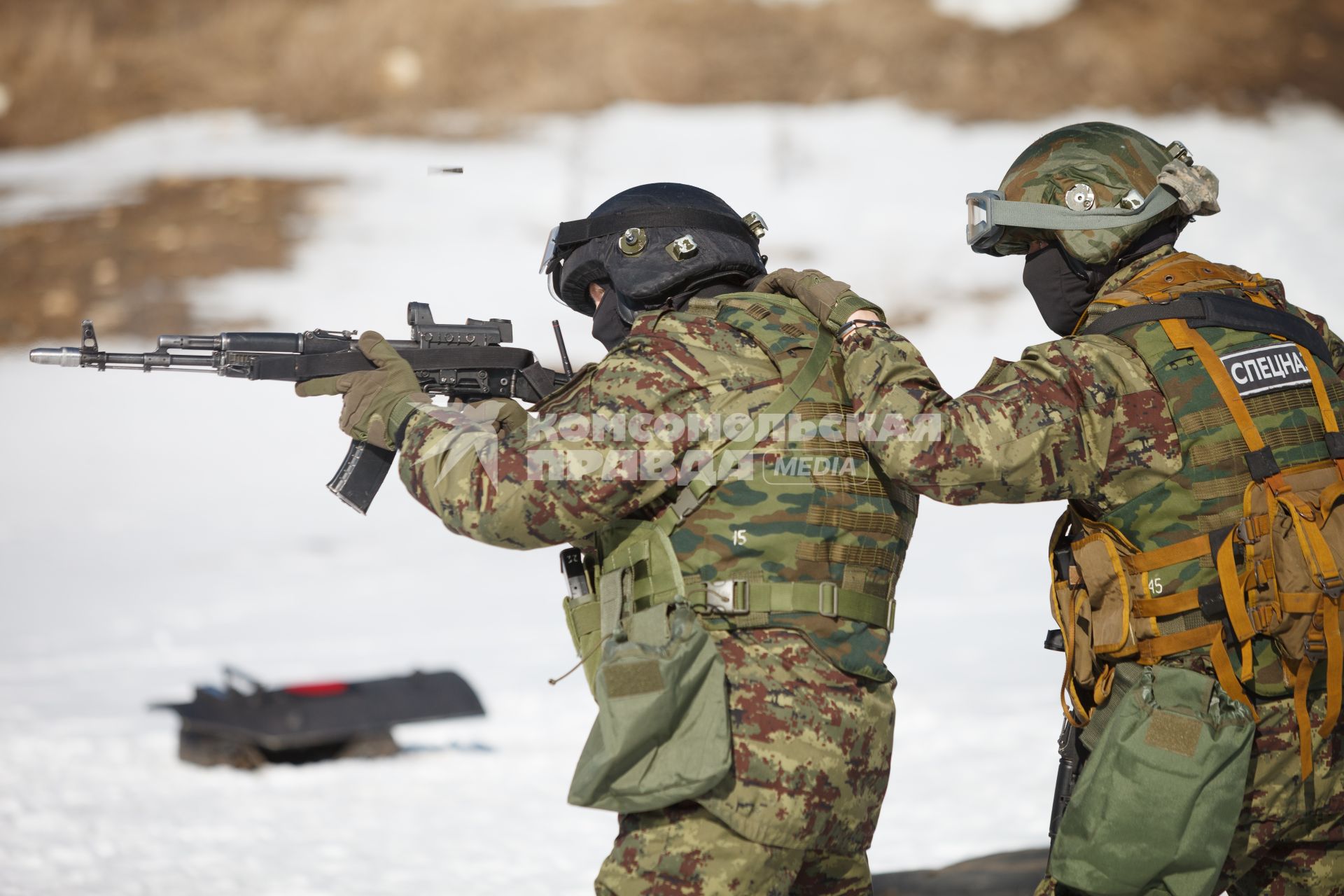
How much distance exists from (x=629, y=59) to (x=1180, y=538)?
26.6m

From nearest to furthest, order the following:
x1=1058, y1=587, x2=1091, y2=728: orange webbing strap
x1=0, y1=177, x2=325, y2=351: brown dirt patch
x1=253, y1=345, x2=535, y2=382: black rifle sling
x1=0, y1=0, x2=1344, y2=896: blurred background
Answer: x1=1058, y1=587, x2=1091, y2=728: orange webbing strap, x1=253, y1=345, x2=535, y2=382: black rifle sling, x1=0, y1=0, x2=1344, y2=896: blurred background, x1=0, y1=177, x2=325, y2=351: brown dirt patch

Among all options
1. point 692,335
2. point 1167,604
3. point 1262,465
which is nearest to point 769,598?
point 692,335

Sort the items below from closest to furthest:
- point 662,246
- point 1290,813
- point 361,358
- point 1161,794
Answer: point 1161,794
point 1290,813
point 662,246
point 361,358

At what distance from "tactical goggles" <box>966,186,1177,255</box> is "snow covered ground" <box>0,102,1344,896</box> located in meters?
3.35

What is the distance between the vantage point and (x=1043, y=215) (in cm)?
326

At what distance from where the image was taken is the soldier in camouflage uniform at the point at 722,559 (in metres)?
2.78

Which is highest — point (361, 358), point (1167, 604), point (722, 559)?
point (361, 358)

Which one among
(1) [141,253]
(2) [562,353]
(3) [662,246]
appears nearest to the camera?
(3) [662,246]

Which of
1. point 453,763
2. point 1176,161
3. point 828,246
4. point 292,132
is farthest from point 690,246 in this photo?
point 292,132

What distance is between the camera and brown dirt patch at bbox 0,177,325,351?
25656mm

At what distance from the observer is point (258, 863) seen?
5918 millimetres

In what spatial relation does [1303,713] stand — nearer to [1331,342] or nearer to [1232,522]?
[1232,522]

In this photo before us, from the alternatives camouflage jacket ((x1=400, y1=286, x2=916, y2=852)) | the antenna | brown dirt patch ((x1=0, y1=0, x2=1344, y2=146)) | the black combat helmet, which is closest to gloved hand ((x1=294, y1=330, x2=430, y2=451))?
camouflage jacket ((x1=400, y1=286, x2=916, y2=852))

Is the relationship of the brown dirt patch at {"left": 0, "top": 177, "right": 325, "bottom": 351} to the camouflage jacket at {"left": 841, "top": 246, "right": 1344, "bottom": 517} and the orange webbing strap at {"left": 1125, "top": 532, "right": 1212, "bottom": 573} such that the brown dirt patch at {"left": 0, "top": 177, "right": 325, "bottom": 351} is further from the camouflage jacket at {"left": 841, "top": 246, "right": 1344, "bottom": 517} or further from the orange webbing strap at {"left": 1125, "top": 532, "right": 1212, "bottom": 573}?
the orange webbing strap at {"left": 1125, "top": 532, "right": 1212, "bottom": 573}
